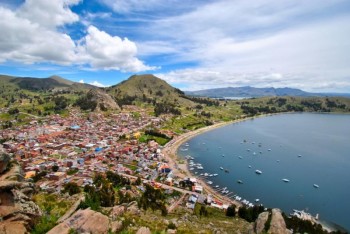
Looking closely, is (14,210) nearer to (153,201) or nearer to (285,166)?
(153,201)

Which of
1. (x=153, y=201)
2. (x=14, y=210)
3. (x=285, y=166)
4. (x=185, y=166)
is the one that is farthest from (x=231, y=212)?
(x=285, y=166)

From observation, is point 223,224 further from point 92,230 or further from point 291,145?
point 291,145

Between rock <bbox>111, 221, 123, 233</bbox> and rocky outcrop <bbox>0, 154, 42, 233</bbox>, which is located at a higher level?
rocky outcrop <bbox>0, 154, 42, 233</bbox>

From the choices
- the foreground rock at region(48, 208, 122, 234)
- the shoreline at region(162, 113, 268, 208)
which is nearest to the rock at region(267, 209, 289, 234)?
the foreground rock at region(48, 208, 122, 234)

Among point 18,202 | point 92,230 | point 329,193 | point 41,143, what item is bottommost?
point 329,193

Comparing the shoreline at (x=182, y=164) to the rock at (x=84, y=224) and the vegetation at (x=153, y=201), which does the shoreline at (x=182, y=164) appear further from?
the rock at (x=84, y=224)

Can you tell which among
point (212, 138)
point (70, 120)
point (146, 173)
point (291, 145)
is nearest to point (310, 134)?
point (291, 145)

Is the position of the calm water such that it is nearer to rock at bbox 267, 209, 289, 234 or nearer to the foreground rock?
rock at bbox 267, 209, 289, 234
